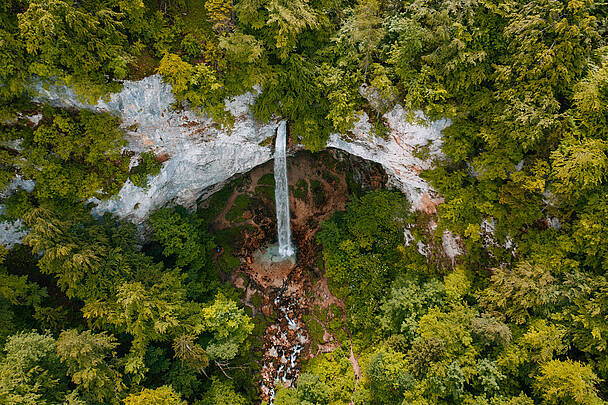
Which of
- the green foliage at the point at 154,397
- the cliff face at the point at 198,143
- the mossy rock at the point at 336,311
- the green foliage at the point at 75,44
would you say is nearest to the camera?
the green foliage at the point at 75,44

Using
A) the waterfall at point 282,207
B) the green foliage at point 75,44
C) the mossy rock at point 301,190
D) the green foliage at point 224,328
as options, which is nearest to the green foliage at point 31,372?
the green foliage at point 224,328

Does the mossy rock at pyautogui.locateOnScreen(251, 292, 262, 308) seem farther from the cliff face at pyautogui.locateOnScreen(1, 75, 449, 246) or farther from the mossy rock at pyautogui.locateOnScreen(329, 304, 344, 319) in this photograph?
the cliff face at pyautogui.locateOnScreen(1, 75, 449, 246)

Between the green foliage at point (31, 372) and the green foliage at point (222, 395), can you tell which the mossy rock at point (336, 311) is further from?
the green foliage at point (31, 372)

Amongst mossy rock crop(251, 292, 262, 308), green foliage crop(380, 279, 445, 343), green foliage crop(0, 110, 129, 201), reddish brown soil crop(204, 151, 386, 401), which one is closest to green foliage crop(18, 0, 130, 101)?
green foliage crop(0, 110, 129, 201)

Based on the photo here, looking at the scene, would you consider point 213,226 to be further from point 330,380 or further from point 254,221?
point 330,380

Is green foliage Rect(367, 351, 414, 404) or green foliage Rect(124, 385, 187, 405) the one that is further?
green foliage Rect(367, 351, 414, 404)

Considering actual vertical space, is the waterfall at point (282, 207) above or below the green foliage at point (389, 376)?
above

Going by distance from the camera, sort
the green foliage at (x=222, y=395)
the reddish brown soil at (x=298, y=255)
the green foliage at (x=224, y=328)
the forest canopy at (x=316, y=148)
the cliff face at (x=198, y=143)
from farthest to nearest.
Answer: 1. the reddish brown soil at (x=298, y=255)
2. the green foliage at (x=224, y=328)
3. the green foliage at (x=222, y=395)
4. the cliff face at (x=198, y=143)
5. the forest canopy at (x=316, y=148)
